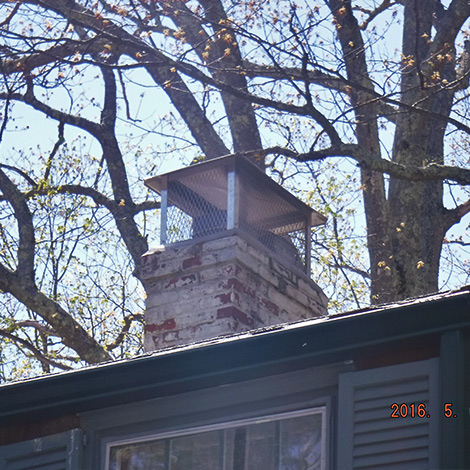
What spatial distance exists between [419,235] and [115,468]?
21.0 feet

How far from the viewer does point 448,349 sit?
17.7 ft

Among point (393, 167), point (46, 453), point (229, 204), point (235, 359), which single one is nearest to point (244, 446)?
point (235, 359)

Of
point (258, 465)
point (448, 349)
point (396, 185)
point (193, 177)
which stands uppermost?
point (396, 185)

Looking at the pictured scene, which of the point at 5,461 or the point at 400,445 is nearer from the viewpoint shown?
the point at 400,445

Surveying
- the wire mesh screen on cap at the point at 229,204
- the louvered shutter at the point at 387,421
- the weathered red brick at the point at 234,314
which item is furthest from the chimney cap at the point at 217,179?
the louvered shutter at the point at 387,421

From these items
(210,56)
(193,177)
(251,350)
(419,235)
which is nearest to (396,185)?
(419,235)

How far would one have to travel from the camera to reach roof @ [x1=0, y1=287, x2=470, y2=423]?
5.49 m

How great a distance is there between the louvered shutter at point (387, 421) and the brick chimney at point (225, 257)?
2730mm

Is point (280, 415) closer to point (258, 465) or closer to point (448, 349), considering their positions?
point (258, 465)

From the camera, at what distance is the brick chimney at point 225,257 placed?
8.48 meters

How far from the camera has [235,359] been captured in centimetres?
594

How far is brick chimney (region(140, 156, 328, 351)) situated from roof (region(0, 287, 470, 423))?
2.02m

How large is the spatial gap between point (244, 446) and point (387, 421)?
2.72ft

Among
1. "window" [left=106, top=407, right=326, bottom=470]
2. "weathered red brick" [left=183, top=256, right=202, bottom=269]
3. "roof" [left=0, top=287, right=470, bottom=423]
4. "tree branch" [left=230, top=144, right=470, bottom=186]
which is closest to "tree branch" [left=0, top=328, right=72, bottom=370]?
"weathered red brick" [left=183, top=256, right=202, bottom=269]
